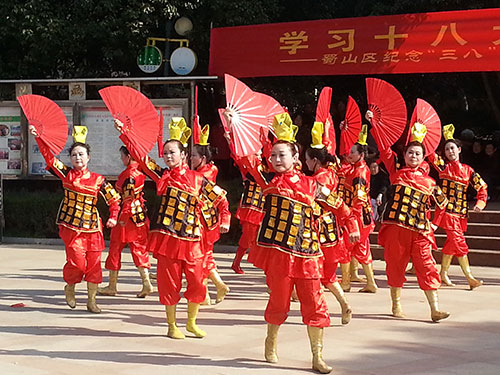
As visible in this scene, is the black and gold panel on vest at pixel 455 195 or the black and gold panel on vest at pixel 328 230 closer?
the black and gold panel on vest at pixel 328 230

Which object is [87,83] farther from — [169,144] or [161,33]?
[169,144]

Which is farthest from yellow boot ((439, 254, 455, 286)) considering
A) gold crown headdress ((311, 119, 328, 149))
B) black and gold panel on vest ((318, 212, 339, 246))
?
gold crown headdress ((311, 119, 328, 149))

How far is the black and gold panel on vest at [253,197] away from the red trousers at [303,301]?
3.85 meters

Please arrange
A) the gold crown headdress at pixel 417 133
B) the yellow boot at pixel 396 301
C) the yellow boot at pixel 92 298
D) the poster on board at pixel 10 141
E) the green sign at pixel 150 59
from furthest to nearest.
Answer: the green sign at pixel 150 59 < the poster on board at pixel 10 141 < the yellow boot at pixel 92 298 < the yellow boot at pixel 396 301 < the gold crown headdress at pixel 417 133

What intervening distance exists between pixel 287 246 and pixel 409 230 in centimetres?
221

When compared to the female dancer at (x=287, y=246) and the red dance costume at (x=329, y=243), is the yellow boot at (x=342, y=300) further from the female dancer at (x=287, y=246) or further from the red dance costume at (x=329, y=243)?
the female dancer at (x=287, y=246)

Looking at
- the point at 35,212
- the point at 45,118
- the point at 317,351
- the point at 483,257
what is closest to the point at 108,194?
the point at 45,118

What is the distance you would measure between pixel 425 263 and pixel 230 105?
2.86 meters

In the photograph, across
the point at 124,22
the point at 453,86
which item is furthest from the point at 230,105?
the point at 453,86

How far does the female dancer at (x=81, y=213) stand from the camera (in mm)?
8820

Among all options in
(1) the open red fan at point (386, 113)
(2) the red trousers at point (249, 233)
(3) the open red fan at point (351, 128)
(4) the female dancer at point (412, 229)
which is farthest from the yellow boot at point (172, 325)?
(3) the open red fan at point (351, 128)

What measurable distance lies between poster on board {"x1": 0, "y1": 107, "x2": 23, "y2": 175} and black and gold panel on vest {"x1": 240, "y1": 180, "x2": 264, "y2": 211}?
610 centimetres

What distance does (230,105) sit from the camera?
6.54 m

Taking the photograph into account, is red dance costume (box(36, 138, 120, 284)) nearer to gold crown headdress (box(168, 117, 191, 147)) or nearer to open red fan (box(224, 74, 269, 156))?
gold crown headdress (box(168, 117, 191, 147))
